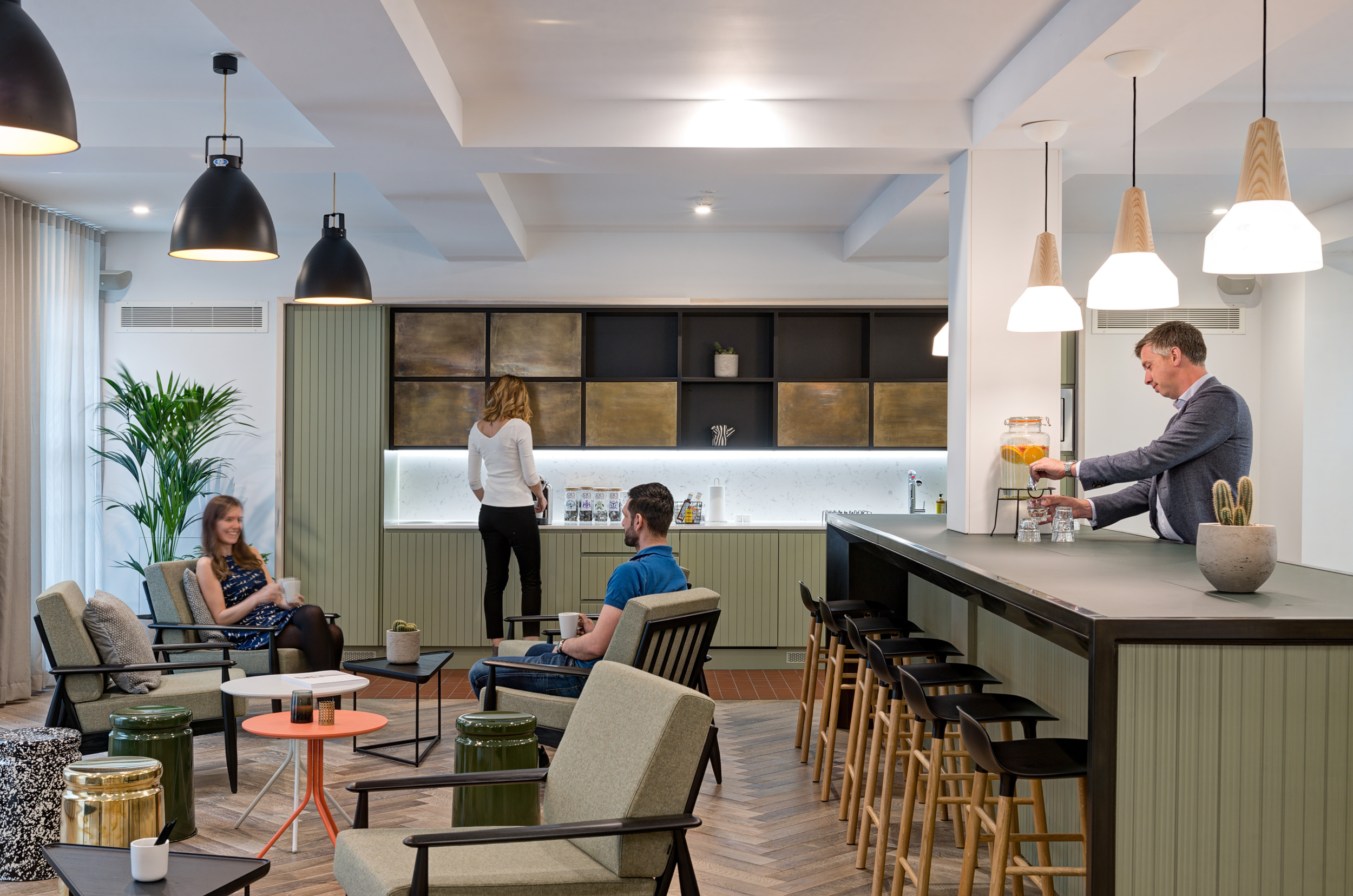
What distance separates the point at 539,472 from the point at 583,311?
1229 millimetres

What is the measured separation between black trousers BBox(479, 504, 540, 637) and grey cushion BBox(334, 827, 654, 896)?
4.11 m

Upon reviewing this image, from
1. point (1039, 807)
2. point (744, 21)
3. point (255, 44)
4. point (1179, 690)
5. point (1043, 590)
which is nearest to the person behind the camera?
point (1179, 690)

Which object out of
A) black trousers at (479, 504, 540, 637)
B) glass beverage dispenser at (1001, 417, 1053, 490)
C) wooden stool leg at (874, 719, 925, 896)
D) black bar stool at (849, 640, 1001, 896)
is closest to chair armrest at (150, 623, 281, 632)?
black trousers at (479, 504, 540, 637)

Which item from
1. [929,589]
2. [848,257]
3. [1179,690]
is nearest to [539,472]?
[848,257]

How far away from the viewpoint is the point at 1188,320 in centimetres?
706

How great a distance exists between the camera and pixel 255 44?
332 cm

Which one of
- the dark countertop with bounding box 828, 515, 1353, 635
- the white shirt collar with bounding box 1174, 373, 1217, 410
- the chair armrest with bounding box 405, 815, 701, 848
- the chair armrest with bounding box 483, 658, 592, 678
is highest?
the white shirt collar with bounding box 1174, 373, 1217, 410

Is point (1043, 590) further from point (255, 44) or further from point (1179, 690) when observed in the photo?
point (255, 44)

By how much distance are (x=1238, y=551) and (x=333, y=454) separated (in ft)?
19.7

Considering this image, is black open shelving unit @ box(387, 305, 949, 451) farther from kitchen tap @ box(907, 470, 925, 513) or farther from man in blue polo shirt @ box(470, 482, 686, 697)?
man in blue polo shirt @ box(470, 482, 686, 697)

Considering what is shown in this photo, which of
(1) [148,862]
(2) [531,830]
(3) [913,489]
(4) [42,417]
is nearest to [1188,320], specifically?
(3) [913,489]

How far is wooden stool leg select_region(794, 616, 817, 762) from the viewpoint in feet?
16.0

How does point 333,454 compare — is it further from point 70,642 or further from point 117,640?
point 70,642

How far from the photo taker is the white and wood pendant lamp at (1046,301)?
385 cm
